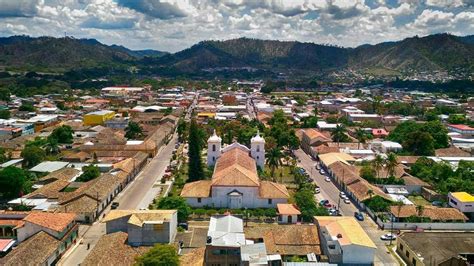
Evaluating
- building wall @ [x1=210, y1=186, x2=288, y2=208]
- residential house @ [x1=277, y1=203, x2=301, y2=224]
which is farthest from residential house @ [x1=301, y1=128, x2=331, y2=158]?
residential house @ [x1=277, y1=203, x2=301, y2=224]

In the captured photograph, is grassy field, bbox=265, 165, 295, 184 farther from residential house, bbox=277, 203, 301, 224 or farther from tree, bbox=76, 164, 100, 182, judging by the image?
tree, bbox=76, 164, 100, 182

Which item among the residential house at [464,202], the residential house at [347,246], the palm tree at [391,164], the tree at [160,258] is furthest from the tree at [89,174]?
the residential house at [464,202]

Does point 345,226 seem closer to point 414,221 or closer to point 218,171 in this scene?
point 414,221

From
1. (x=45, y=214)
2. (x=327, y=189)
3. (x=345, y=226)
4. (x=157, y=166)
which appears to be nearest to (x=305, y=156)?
(x=327, y=189)

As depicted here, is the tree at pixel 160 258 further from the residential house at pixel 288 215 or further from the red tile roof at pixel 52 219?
the residential house at pixel 288 215

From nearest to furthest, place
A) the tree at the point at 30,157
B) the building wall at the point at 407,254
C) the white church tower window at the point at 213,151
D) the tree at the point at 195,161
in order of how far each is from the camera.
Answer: the building wall at the point at 407,254 → the tree at the point at 195,161 → the white church tower window at the point at 213,151 → the tree at the point at 30,157

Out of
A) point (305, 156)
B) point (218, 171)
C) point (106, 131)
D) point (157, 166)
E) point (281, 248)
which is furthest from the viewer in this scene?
point (106, 131)
